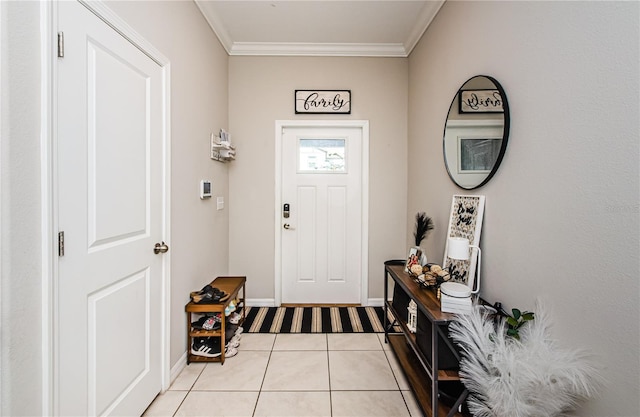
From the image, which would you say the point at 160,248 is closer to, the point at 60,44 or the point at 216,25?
the point at 60,44

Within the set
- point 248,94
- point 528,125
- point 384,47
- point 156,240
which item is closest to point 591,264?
point 528,125

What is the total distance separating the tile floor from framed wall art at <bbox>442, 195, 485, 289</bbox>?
0.83 m

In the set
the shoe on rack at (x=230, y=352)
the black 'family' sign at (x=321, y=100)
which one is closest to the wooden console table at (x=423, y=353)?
the shoe on rack at (x=230, y=352)

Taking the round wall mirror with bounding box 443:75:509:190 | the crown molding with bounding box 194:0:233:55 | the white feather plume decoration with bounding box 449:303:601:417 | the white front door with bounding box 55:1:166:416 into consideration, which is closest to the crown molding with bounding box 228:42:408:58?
the crown molding with bounding box 194:0:233:55

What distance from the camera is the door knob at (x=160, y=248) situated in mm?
1671

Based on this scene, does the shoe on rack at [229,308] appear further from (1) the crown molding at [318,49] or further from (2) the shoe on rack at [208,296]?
(1) the crown molding at [318,49]

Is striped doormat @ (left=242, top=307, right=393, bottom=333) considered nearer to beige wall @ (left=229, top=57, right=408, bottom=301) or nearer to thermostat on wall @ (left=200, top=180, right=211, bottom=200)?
beige wall @ (left=229, top=57, right=408, bottom=301)

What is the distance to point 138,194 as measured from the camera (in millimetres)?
1532

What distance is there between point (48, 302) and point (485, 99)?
2.25 m

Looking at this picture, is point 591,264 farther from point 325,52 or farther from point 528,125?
point 325,52

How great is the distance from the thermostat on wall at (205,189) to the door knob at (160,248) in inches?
26.1

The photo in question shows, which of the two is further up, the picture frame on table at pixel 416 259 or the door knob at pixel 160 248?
the door knob at pixel 160 248

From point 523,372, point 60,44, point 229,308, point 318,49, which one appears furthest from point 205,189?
point 523,372

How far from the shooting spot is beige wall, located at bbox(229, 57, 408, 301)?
308cm
